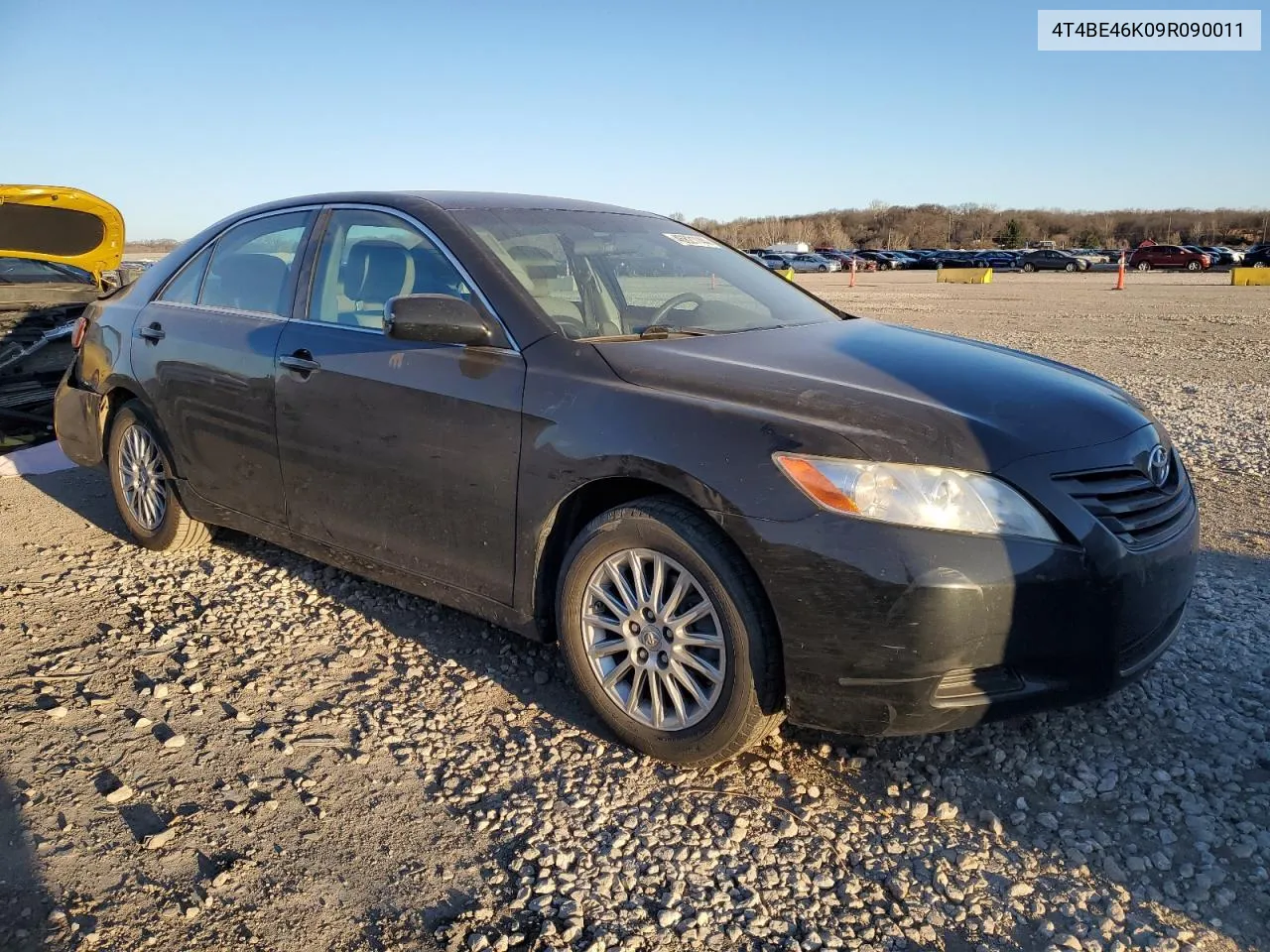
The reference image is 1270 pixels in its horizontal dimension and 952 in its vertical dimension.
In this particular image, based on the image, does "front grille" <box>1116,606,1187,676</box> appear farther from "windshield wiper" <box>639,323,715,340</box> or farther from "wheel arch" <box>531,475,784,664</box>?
"windshield wiper" <box>639,323,715,340</box>

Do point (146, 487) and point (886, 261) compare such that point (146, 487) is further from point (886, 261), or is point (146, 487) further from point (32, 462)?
point (886, 261)

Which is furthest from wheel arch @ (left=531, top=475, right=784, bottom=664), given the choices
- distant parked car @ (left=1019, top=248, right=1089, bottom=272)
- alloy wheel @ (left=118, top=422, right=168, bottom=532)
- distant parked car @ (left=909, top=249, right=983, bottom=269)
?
distant parked car @ (left=909, top=249, right=983, bottom=269)

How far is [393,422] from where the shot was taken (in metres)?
3.47

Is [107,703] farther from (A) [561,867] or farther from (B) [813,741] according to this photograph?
(B) [813,741]

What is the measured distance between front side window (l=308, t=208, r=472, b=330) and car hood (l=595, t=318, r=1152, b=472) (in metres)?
0.86

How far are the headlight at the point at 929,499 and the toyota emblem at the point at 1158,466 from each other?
59cm

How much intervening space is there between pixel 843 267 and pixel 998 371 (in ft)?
217

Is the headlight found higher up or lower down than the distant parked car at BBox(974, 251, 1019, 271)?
lower down

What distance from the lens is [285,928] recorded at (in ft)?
7.41

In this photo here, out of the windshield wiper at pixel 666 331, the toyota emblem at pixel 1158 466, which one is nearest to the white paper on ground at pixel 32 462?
the windshield wiper at pixel 666 331

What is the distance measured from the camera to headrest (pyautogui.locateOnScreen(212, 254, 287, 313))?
4.16 m

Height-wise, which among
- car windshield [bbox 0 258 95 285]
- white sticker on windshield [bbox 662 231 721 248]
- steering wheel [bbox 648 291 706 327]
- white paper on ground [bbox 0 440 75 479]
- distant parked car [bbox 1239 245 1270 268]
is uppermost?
distant parked car [bbox 1239 245 1270 268]

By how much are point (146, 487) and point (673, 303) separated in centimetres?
291

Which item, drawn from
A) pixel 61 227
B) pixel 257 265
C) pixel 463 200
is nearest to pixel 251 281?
pixel 257 265
